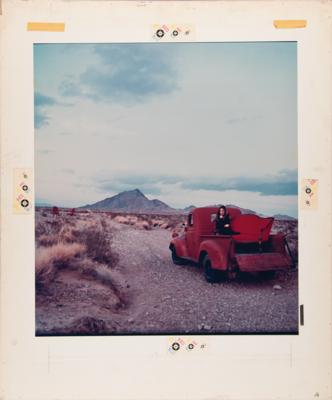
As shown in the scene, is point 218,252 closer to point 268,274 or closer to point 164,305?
point 268,274

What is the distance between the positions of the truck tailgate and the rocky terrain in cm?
7

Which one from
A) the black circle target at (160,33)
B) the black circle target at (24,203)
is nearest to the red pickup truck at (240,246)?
the black circle target at (24,203)

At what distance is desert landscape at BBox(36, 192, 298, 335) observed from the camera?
3.87m

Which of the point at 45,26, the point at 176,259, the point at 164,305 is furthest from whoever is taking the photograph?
the point at 176,259

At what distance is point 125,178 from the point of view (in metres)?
3.91

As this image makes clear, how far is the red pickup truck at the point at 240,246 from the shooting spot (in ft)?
12.9

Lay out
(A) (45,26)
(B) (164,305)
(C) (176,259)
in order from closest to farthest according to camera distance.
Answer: (A) (45,26) → (B) (164,305) → (C) (176,259)

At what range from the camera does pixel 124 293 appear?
3.91 meters

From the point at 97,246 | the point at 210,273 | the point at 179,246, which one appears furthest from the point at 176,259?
the point at 97,246

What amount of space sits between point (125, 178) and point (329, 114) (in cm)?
183

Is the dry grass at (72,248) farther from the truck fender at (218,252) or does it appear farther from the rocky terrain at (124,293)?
the truck fender at (218,252)

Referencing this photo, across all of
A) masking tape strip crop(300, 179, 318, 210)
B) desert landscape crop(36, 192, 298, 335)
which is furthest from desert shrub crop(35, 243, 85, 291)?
masking tape strip crop(300, 179, 318, 210)

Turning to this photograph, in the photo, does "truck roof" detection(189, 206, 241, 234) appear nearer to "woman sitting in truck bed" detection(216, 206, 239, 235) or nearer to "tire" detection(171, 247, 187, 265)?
"woman sitting in truck bed" detection(216, 206, 239, 235)

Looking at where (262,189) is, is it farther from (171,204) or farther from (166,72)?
(166,72)
